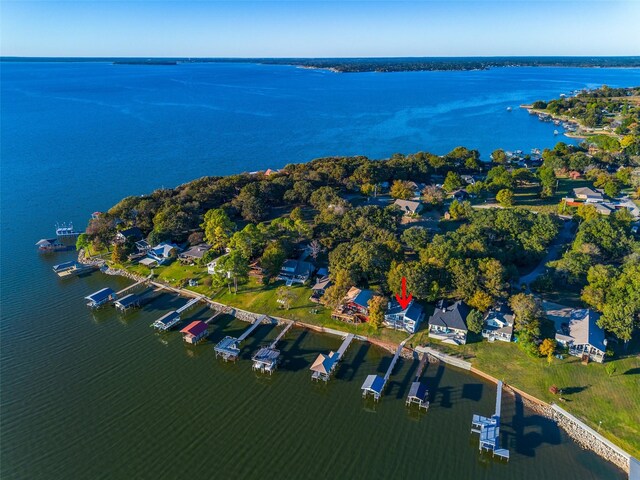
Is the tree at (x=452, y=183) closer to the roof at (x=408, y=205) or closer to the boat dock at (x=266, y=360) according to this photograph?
the roof at (x=408, y=205)

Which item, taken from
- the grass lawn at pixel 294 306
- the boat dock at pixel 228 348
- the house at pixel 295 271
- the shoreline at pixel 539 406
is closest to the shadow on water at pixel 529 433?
the shoreline at pixel 539 406

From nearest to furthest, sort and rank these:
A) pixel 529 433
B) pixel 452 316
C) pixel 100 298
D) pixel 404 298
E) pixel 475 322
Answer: pixel 529 433, pixel 475 322, pixel 452 316, pixel 404 298, pixel 100 298

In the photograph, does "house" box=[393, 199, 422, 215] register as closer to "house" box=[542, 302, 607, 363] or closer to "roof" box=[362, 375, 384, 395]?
"house" box=[542, 302, 607, 363]

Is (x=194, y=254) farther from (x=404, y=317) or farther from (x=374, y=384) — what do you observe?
(x=374, y=384)

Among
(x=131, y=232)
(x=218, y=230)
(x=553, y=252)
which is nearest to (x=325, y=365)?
(x=218, y=230)

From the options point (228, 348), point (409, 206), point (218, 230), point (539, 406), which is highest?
point (218, 230)

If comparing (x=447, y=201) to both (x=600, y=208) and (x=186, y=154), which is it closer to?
(x=600, y=208)
